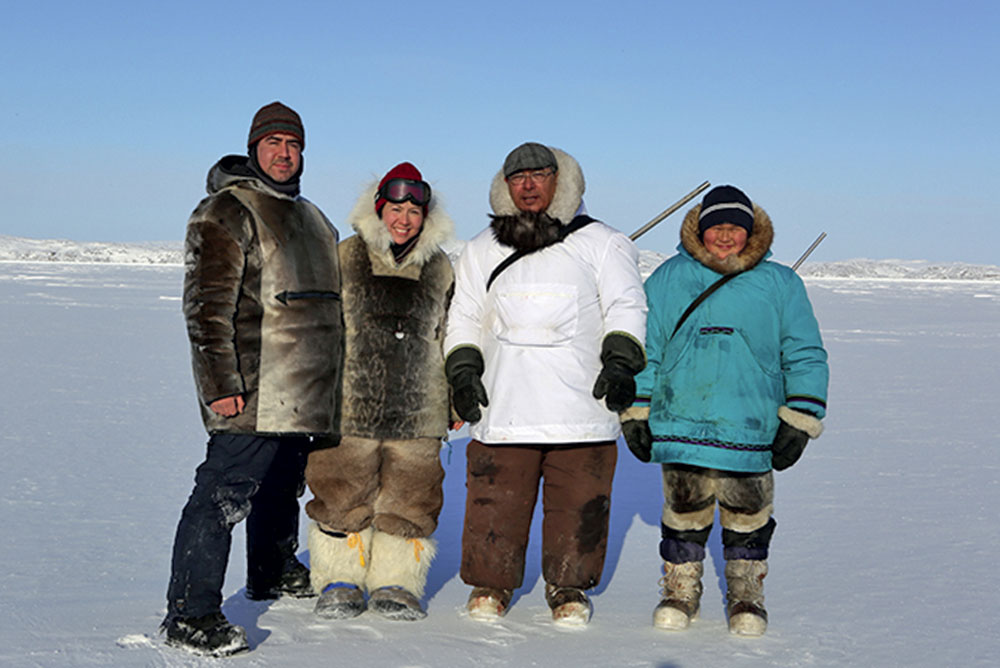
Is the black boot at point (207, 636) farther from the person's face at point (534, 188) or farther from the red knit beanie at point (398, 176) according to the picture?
the person's face at point (534, 188)

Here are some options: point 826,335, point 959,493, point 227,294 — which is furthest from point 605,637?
point 826,335

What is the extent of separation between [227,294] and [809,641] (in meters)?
2.12

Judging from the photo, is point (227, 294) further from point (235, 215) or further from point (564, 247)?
point (564, 247)

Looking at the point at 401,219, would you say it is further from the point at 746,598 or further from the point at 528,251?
the point at 746,598

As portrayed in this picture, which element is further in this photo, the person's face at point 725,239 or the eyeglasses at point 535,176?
the eyeglasses at point 535,176

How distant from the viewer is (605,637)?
3010 mm

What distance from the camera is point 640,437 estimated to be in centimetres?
308

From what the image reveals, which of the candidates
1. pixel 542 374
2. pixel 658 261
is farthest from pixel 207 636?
pixel 658 261

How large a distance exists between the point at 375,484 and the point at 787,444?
1.37 meters

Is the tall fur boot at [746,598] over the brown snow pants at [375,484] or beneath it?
beneath

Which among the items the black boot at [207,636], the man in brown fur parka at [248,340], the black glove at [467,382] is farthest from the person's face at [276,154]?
the black boot at [207,636]

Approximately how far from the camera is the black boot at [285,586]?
3.28 metres

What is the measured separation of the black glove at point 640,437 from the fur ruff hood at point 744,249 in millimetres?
566

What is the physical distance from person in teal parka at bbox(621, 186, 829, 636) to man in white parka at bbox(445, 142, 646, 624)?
0.50ft
